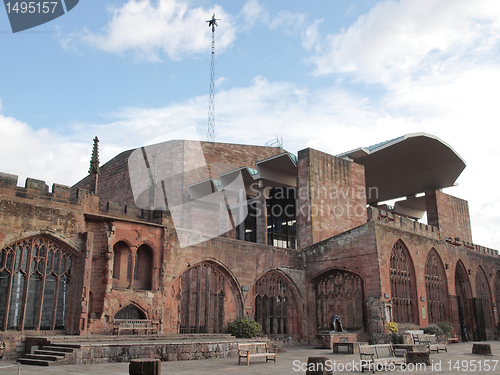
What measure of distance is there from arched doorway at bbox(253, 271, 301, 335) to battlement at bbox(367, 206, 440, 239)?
6113mm

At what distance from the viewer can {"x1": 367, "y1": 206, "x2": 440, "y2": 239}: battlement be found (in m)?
24.0

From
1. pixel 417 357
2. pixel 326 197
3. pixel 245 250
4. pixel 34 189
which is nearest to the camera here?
pixel 417 357

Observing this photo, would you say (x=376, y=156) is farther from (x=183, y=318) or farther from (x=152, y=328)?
(x=152, y=328)

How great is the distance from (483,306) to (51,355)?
24.2m

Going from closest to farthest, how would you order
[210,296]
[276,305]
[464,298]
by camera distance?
1. [210,296]
2. [276,305]
3. [464,298]

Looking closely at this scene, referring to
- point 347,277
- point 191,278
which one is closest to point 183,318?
point 191,278

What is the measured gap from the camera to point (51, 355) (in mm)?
11555

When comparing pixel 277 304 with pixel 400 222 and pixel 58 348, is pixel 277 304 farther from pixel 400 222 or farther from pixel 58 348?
pixel 58 348

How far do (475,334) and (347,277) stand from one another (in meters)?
9.98

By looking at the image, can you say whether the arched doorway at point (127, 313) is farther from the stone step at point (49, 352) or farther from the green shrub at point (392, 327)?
the green shrub at point (392, 327)

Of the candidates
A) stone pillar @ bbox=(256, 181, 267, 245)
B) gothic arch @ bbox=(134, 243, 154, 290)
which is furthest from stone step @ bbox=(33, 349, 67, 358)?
stone pillar @ bbox=(256, 181, 267, 245)

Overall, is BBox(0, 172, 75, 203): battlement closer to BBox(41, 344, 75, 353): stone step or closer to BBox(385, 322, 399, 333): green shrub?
BBox(41, 344, 75, 353): stone step

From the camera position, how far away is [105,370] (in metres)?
9.77

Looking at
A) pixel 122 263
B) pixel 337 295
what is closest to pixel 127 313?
pixel 122 263
